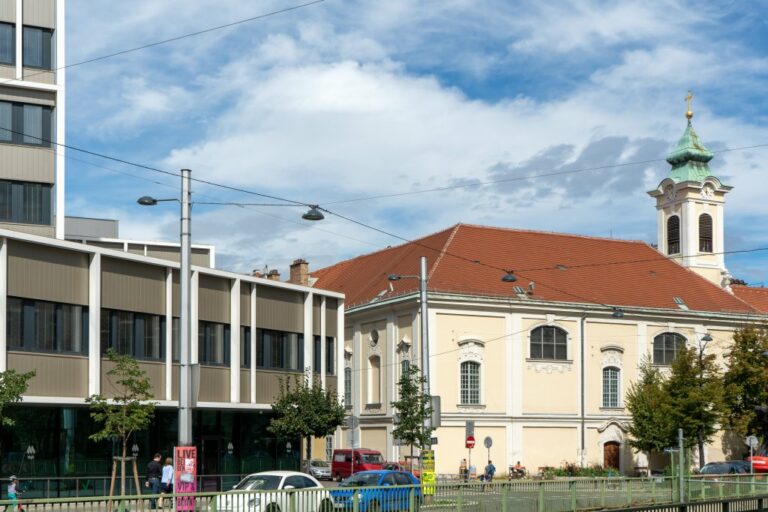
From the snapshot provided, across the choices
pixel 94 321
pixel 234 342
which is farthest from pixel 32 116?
pixel 234 342

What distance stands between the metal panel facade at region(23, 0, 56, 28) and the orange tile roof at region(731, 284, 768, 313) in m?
55.4

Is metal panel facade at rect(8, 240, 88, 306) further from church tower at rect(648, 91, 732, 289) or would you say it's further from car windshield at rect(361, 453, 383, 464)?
church tower at rect(648, 91, 732, 289)

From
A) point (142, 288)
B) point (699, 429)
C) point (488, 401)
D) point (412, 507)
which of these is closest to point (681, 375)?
point (699, 429)

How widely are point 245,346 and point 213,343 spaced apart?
180 cm

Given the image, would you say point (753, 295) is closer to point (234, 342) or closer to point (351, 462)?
point (351, 462)

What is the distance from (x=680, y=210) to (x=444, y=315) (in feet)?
81.0

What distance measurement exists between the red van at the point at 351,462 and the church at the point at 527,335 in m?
6.48

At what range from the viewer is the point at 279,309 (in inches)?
1731

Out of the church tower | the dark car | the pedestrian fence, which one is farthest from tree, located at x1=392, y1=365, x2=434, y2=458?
the church tower

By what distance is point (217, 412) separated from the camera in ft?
135

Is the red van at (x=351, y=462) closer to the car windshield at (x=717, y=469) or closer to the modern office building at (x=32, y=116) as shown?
the car windshield at (x=717, y=469)

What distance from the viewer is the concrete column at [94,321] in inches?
1389

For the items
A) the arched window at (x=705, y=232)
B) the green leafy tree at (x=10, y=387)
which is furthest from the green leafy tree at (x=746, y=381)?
the green leafy tree at (x=10, y=387)

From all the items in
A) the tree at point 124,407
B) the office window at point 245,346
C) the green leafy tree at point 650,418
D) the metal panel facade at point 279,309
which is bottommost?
the green leafy tree at point 650,418
